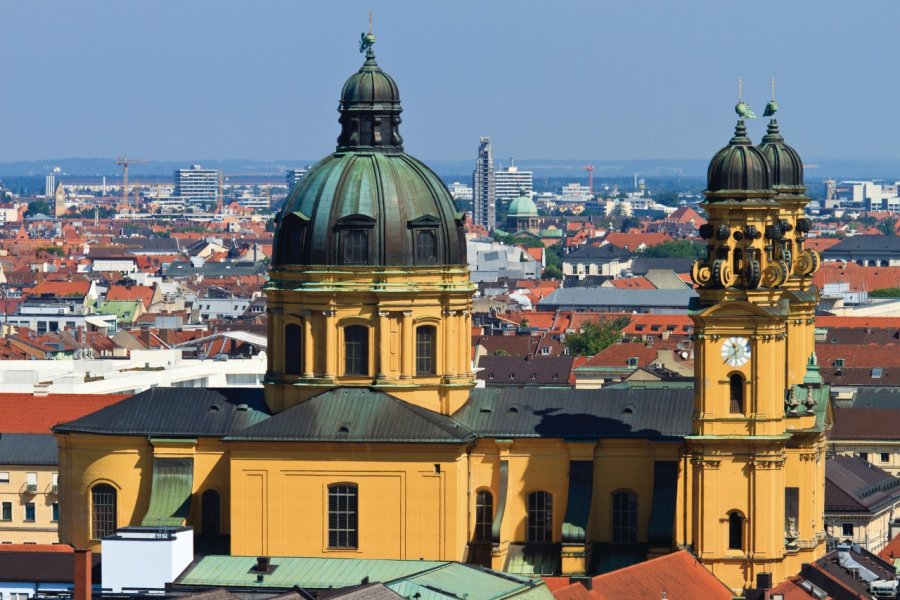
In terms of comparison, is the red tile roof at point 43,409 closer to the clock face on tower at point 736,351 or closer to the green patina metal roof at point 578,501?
the green patina metal roof at point 578,501

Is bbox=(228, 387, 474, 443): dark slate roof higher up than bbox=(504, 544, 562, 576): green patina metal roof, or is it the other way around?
bbox=(228, 387, 474, 443): dark slate roof

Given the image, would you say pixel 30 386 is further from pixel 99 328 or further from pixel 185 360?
pixel 99 328

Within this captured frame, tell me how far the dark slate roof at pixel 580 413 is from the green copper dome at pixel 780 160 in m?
9.78

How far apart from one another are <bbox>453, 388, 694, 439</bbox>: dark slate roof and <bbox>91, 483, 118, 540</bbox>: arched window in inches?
382

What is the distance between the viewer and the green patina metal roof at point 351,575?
75.7m

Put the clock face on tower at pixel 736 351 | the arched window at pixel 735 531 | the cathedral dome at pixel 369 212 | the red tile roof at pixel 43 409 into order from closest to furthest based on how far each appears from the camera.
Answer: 1. the clock face on tower at pixel 736 351
2. the arched window at pixel 735 531
3. the cathedral dome at pixel 369 212
4. the red tile roof at pixel 43 409

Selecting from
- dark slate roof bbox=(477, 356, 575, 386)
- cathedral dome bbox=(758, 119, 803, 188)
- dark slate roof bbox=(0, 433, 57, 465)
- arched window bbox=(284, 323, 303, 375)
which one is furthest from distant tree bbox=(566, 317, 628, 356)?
arched window bbox=(284, 323, 303, 375)

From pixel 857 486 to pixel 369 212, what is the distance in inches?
1298

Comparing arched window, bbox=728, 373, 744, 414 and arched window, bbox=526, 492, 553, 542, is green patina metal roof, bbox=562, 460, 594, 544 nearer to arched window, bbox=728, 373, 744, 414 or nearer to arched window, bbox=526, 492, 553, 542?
arched window, bbox=526, 492, 553, 542

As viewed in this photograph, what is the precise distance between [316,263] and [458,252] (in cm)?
410

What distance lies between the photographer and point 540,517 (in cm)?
8575

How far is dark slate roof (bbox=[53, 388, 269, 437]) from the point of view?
285 feet

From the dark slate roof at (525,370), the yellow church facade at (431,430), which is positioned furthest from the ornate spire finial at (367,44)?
the dark slate roof at (525,370)

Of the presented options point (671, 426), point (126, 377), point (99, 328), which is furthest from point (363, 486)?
point (99, 328)
